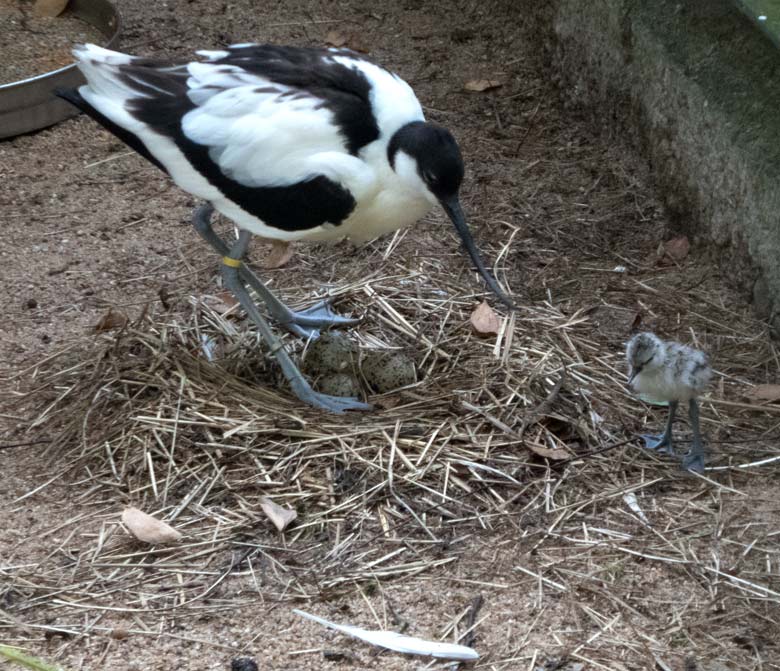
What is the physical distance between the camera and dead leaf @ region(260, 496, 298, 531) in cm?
317

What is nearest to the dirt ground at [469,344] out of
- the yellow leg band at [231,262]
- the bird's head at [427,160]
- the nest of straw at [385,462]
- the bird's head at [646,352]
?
the nest of straw at [385,462]

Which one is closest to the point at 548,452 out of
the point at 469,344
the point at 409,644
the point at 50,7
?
the point at 469,344

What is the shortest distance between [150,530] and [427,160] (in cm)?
137

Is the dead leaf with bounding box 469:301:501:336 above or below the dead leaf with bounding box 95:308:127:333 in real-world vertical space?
above

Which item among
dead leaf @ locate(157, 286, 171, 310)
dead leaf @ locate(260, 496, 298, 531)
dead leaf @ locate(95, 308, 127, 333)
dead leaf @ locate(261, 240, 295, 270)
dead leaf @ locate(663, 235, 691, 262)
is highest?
dead leaf @ locate(663, 235, 691, 262)

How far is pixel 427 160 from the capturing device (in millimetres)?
3420

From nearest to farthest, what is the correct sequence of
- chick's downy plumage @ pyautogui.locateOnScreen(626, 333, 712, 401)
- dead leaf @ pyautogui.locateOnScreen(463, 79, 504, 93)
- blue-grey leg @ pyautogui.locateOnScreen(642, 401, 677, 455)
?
chick's downy plumage @ pyautogui.locateOnScreen(626, 333, 712, 401)
blue-grey leg @ pyautogui.locateOnScreen(642, 401, 677, 455)
dead leaf @ pyautogui.locateOnScreen(463, 79, 504, 93)

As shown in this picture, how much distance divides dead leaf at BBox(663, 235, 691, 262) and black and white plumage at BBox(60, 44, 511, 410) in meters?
1.20

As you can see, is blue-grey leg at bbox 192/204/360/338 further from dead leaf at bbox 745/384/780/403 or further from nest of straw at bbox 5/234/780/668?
dead leaf at bbox 745/384/780/403

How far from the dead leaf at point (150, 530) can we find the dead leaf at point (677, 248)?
2.38 metres

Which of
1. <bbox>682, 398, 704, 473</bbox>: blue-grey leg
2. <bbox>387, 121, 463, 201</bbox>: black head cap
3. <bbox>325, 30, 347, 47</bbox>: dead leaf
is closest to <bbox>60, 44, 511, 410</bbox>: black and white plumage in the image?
<bbox>387, 121, 463, 201</bbox>: black head cap

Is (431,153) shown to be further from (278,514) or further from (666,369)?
(278,514)

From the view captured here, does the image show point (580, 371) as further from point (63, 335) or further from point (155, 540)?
point (63, 335)

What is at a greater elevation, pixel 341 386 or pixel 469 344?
pixel 469 344
